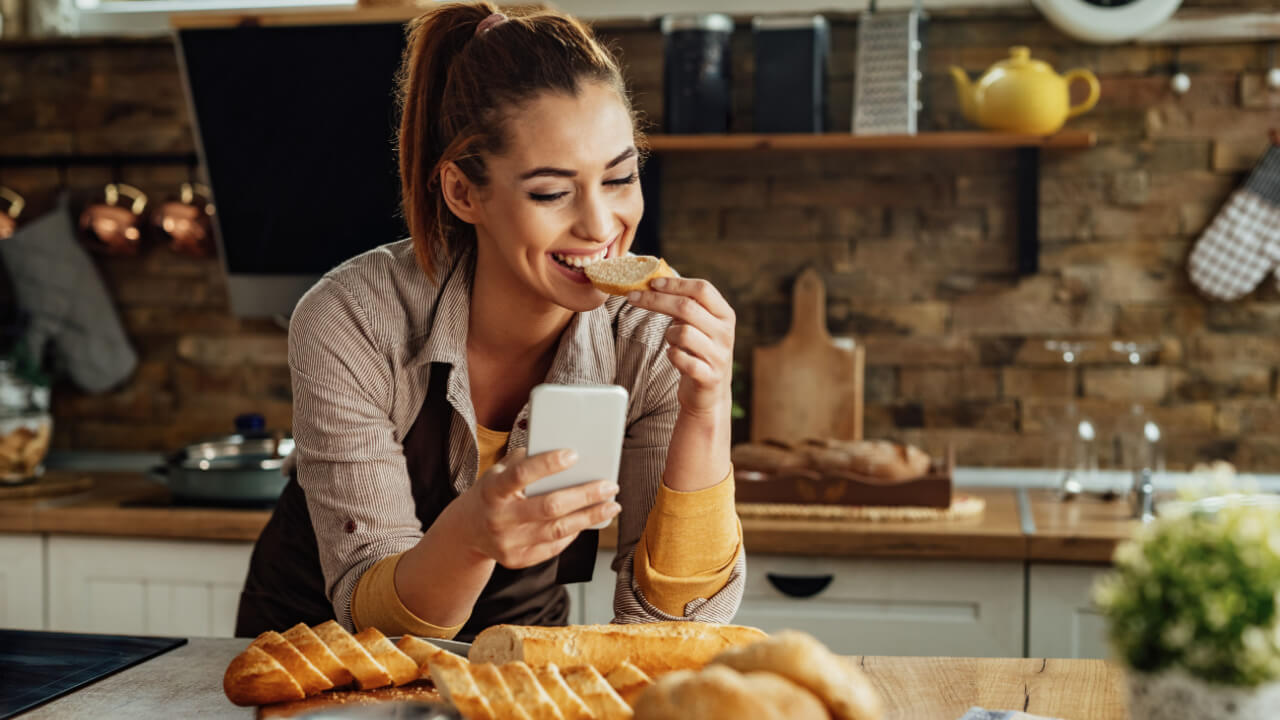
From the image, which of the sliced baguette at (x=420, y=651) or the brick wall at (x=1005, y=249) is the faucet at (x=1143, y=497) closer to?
the brick wall at (x=1005, y=249)

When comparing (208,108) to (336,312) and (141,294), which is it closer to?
(141,294)

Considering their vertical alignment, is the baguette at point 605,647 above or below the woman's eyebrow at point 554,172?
below

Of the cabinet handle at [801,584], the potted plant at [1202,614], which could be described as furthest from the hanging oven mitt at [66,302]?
the potted plant at [1202,614]

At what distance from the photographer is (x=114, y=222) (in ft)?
10.3

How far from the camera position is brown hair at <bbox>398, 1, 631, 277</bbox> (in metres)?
1.45

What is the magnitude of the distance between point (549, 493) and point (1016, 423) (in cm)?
206

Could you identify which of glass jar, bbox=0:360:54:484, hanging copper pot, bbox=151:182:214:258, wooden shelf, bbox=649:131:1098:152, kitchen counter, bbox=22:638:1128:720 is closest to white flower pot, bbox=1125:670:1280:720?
kitchen counter, bbox=22:638:1128:720

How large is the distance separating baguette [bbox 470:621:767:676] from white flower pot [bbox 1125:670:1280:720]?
389 mm

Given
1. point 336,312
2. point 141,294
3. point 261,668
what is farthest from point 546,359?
point 141,294

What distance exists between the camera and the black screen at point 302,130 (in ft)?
9.10

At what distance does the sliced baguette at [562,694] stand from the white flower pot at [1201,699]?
44 cm

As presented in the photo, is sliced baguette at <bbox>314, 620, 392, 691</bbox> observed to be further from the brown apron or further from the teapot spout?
the teapot spout

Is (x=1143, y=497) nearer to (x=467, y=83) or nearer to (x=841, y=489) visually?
(x=841, y=489)

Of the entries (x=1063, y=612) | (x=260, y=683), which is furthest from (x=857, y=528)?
(x=260, y=683)
